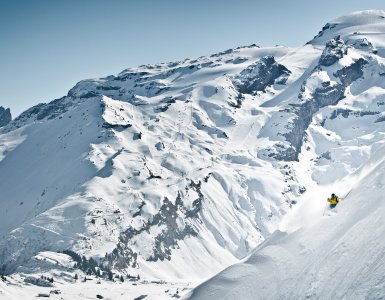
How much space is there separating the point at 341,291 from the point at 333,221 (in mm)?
8527

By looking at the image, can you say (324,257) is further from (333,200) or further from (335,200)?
→ (335,200)

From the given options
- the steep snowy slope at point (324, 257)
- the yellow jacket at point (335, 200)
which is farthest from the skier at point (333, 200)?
the steep snowy slope at point (324, 257)

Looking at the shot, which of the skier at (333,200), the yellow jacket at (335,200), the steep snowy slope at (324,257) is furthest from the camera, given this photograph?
the yellow jacket at (335,200)

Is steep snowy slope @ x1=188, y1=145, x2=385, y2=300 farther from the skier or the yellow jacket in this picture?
the yellow jacket

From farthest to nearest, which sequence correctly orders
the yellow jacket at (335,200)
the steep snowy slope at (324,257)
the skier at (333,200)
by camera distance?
the yellow jacket at (335,200) → the skier at (333,200) → the steep snowy slope at (324,257)

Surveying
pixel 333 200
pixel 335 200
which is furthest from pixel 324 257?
pixel 335 200

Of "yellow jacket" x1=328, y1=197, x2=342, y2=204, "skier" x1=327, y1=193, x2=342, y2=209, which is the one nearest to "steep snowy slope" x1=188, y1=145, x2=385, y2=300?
"skier" x1=327, y1=193, x2=342, y2=209

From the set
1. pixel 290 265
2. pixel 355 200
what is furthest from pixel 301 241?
pixel 355 200

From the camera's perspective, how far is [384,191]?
1719 inches

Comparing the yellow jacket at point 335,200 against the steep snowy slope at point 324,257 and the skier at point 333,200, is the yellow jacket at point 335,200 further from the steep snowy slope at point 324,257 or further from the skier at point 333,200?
the steep snowy slope at point 324,257

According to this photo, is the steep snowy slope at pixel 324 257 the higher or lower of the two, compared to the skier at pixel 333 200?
lower

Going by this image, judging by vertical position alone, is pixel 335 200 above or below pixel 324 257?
above

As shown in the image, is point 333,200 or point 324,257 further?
point 333,200

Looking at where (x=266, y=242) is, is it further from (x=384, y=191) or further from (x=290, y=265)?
(x=384, y=191)
